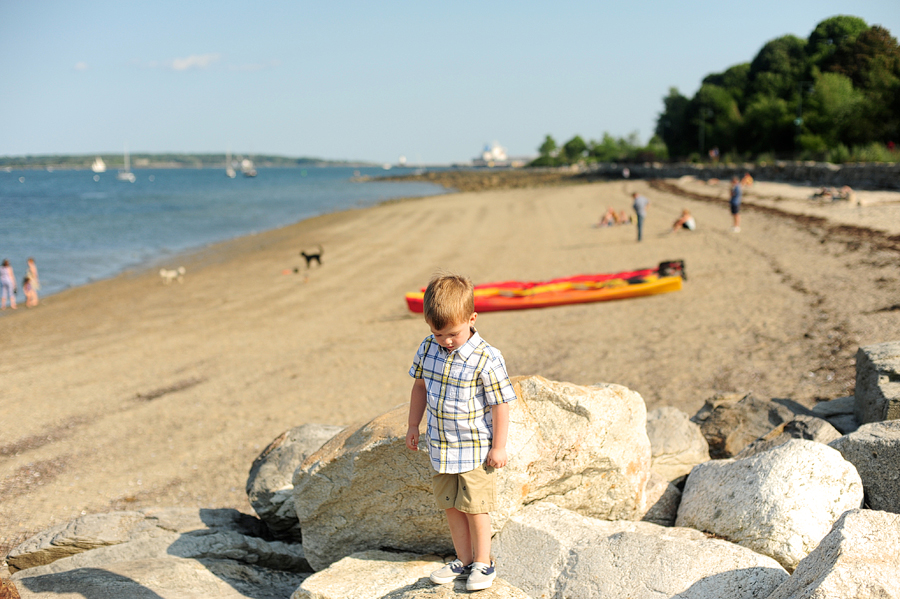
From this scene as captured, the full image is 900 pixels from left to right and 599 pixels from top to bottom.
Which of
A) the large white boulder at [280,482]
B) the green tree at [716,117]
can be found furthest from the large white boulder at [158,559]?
the green tree at [716,117]

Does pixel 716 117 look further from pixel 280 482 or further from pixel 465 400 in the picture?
pixel 465 400

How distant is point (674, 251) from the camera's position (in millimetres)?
19250

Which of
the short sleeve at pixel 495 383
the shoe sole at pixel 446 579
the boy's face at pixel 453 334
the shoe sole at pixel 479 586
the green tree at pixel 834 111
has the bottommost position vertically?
the shoe sole at pixel 446 579

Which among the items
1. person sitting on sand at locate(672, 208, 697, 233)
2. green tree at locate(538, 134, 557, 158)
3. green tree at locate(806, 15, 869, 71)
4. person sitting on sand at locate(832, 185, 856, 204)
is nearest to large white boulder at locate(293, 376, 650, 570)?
person sitting on sand at locate(672, 208, 697, 233)

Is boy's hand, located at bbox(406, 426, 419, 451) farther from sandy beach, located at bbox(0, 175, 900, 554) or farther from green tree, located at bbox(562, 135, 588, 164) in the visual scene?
green tree, located at bbox(562, 135, 588, 164)

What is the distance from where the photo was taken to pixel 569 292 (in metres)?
14.1

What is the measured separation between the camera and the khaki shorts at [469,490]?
10.6ft

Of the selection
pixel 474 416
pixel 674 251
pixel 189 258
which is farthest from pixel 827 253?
pixel 189 258

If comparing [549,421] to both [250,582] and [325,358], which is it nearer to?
[250,582]

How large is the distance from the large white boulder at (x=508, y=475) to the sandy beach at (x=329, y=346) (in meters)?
2.70

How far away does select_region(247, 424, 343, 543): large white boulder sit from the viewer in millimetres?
5426

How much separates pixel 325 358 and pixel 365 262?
11005 millimetres

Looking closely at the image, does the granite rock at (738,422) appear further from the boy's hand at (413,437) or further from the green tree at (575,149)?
the green tree at (575,149)

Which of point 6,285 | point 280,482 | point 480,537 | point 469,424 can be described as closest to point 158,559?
point 280,482
